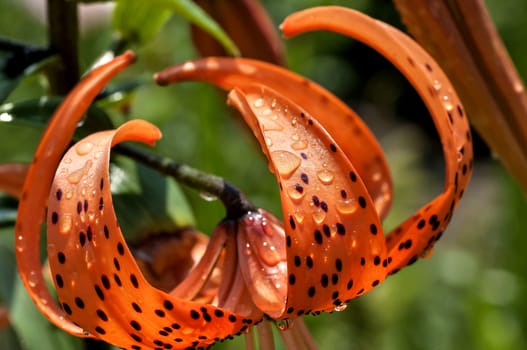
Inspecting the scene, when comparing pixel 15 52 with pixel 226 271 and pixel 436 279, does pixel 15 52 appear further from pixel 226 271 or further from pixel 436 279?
pixel 436 279

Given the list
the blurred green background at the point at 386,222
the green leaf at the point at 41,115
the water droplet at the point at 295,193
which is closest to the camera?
the water droplet at the point at 295,193

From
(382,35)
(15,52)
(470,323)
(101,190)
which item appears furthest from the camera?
(470,323)

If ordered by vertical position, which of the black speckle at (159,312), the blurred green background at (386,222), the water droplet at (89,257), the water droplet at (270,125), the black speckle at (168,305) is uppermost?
the water droplet at (270,125)

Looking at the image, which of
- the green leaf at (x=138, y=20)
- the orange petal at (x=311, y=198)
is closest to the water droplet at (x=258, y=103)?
the orange petal at (x=311, y=198)

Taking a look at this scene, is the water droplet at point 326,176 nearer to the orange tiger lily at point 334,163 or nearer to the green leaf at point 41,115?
the orange tiger lily at point 334,163

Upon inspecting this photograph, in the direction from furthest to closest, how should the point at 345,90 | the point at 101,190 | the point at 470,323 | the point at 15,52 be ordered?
1. the point at 345,90
2. the point at 470,323
3. the point at 15,52
4. the point at 101,190

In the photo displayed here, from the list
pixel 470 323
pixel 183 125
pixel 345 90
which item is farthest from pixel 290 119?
pixel 345 90

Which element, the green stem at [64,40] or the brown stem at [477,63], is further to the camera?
the green stem at [64,40]
